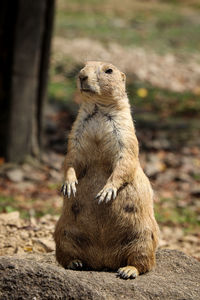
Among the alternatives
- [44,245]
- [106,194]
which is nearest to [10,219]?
[44,245]

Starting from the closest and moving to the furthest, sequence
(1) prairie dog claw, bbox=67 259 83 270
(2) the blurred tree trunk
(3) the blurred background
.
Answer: (1) prairie dog claw, bbox=67 259 83 270 → (3) the blurred background → (2) the blurred tree trunk

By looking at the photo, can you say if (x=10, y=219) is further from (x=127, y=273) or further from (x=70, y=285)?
(x=70, y=285)

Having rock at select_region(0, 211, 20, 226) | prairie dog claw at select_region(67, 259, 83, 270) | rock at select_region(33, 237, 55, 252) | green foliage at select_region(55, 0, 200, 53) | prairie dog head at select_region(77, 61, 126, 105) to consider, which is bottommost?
rock at select_region(33, 237, 55, 252)

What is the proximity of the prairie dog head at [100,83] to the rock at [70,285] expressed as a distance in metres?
1.37

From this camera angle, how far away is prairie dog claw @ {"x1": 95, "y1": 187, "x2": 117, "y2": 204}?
13.5 feet

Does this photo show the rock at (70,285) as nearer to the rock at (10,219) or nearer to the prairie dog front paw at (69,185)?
the prairie dog front paw at (69,185)

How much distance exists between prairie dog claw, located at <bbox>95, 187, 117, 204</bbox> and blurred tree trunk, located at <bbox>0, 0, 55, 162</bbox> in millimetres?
4839

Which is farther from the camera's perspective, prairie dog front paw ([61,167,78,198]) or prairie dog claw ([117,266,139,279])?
prairie dog front paw ([61,167,78,198])

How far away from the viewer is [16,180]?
28.4 ft

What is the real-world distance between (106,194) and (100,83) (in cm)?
88

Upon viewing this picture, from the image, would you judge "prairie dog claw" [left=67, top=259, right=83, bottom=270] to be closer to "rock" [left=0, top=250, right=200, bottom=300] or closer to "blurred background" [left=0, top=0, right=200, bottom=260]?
"rock" [left=0, top=250, right=200, bottom=300]

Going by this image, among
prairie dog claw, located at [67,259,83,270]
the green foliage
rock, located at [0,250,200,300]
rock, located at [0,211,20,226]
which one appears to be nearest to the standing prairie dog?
prairie dog claw, located at [67,259,83,270]

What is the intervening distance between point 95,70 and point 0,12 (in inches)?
189

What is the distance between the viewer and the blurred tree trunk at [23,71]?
8.43 meters
